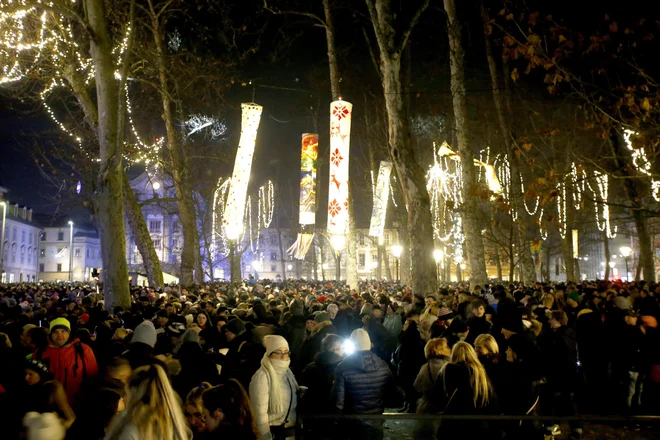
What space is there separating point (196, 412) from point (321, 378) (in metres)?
2.03

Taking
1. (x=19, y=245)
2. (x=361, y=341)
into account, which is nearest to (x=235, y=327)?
(x=361, y=341)

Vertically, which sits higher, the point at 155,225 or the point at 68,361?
the point at 155,225

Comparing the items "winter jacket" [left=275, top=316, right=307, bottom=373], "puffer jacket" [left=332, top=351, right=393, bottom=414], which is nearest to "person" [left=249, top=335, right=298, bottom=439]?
"puffer jacket" [left=332, top=351, right=393, bottom=414]

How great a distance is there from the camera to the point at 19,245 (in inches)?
2896

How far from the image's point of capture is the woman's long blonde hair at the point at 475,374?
4.72m

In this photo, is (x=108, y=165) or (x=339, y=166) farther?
(x=339, y=166)

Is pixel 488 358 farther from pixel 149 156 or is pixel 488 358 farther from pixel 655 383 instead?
pixel 149 156

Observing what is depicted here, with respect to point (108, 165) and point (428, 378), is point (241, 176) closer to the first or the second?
point (108, 165)

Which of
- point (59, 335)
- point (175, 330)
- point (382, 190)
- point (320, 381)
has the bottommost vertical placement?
point (320, 381)

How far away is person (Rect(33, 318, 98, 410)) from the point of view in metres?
5.77

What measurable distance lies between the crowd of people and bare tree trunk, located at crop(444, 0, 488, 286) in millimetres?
9481

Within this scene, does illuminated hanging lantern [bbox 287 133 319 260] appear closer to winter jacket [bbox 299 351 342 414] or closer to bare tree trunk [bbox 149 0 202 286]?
bare tree trunk [bbox 149 0 202 286]

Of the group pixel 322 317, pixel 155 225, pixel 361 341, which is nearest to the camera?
pixel 361 341

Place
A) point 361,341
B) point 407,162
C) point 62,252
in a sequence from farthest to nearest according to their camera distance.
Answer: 1. point 62,252
2. point 407,162
3. point 361,341
